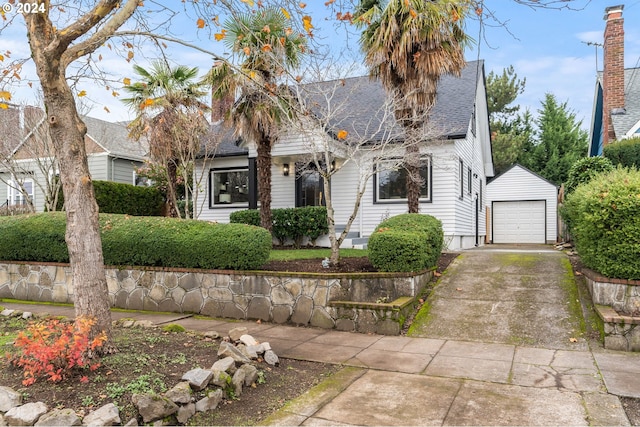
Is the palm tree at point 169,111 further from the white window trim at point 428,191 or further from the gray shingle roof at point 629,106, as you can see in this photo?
the gray shingle roof at point 629,106

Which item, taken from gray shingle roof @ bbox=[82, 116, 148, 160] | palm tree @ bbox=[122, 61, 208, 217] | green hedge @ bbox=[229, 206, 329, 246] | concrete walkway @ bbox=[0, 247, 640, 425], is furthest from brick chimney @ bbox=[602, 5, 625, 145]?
gray shingle roof @ bbox=[82, 116, 148, 160]

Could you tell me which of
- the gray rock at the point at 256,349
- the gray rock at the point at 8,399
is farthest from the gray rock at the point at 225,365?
the gray rock at the point at 8,399

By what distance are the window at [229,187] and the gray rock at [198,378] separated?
11351mm

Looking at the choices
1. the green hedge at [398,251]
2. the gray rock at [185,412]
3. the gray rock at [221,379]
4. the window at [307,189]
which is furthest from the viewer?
the window at [307,189]

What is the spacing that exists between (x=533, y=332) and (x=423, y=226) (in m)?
2.80

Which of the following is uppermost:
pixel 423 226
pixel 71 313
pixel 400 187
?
pixel 400 187

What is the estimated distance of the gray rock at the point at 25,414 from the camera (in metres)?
3.04

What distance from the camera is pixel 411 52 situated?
988 cm

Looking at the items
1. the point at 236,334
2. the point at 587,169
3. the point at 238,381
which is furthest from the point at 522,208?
the point at 238,381

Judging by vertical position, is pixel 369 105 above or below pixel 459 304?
above

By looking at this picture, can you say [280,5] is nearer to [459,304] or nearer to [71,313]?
[459,304]

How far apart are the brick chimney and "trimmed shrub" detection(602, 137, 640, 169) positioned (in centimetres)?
294

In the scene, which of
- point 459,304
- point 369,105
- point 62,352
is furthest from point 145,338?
point 369,105

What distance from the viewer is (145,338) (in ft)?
16.6
